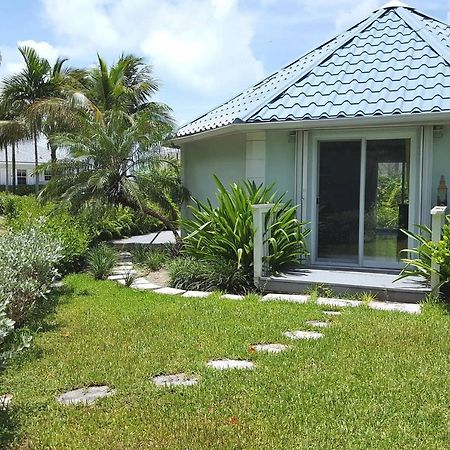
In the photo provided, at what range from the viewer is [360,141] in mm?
9594

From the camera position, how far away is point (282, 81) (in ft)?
37.1

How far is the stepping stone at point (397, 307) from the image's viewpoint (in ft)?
23.7

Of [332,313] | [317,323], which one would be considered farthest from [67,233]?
[317,323]

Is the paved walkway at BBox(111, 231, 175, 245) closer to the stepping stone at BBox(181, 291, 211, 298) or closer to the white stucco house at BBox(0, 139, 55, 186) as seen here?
the stepping stone at BBox(181, 291, 211, 298)

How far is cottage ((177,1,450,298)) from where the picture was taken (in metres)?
9.14

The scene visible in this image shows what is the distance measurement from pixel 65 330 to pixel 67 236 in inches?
190

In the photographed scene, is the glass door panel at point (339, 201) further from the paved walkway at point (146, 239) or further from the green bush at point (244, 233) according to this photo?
the paved walkway at point (146, 239)

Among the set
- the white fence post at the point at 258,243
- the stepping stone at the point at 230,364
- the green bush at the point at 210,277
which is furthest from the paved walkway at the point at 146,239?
the stepping stone at the point at 230,364

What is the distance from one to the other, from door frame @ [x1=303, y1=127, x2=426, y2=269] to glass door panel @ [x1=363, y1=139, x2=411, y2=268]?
91mm

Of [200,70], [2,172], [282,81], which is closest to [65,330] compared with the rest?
[282,81]

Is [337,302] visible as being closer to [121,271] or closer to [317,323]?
[317,323]

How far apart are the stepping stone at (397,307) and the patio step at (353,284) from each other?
245mm

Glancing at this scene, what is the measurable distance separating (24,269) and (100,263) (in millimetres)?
3526

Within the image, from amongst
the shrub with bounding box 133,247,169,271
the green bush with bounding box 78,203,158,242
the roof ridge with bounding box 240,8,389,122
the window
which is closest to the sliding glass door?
the roof ridge with bounding box 240,8,389,122
